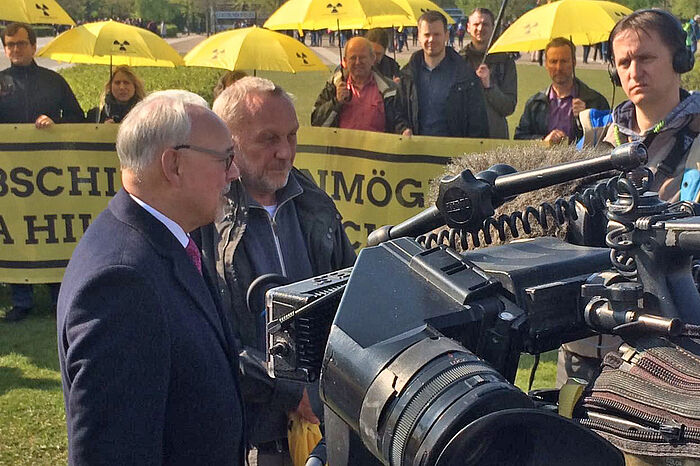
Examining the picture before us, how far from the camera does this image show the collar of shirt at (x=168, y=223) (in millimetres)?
2486

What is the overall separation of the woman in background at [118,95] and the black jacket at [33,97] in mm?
244

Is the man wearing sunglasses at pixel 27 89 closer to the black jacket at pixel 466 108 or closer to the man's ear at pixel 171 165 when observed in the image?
the black jacket at pixel 466 108

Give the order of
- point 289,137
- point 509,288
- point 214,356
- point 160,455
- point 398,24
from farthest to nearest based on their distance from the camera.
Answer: point 398,24 < point 289,137 < point 214,356 < point 160,455 < point 509,288

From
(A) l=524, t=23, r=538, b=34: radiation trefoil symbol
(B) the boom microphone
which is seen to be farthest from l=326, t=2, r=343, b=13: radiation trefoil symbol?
(B) the boom microphone

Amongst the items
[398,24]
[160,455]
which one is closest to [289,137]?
[160,455]

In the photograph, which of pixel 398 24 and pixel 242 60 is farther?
pixel 398 24

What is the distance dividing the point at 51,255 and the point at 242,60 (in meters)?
2.21

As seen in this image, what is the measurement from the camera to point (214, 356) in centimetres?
244

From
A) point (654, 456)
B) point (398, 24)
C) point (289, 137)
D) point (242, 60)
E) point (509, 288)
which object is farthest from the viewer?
point (398, 24)

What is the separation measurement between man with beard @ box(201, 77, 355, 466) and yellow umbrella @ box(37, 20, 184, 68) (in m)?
5.92

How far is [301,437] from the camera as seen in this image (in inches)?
127

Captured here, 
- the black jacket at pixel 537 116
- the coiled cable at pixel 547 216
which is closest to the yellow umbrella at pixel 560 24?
the black jacket at pixel 537 116

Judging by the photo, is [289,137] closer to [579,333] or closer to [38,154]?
[579,333]

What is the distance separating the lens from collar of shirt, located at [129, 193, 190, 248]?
2486mm
